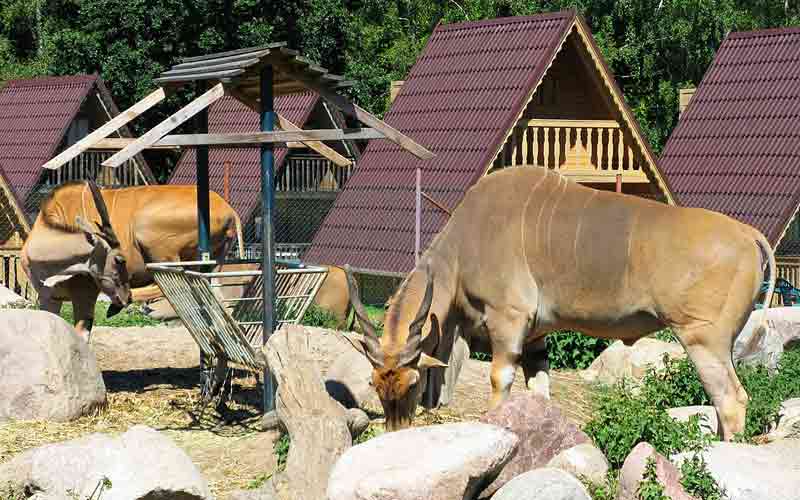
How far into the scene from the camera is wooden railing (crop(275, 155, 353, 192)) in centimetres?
2708

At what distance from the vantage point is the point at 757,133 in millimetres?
23125

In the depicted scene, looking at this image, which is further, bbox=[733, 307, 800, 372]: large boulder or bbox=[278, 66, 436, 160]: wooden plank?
bbox=[733, 307, 800, 372]: large boulder

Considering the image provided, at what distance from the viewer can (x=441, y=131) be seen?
2027 centimetres

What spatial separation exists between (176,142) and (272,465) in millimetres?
2745

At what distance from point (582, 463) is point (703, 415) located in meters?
1.86

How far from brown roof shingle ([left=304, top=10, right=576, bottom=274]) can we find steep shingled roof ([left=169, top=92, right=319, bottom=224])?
3.63 meters

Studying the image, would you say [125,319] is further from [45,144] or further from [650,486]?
[650,486]

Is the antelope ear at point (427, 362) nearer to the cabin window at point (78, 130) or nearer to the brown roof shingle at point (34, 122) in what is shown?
the brown roof shingle at point (34, 122)

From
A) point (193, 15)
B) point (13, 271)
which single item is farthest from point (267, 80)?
point (193, 15)

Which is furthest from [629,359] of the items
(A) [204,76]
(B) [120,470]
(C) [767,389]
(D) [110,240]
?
(B) [120,470]

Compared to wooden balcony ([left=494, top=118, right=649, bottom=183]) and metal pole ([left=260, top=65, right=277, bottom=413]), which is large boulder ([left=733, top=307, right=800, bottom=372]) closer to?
metal pole ([left=260, top=65, right=277, bottom=413])

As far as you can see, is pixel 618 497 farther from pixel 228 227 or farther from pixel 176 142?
pixel 228 227

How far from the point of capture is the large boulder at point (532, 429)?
8484mm


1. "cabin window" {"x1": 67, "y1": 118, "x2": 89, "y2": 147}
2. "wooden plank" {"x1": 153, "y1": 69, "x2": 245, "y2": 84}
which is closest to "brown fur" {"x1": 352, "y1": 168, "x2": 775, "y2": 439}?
"wooden plank" {"x1": 153, "y1": 69, "x2": 245, "y2": 84}
